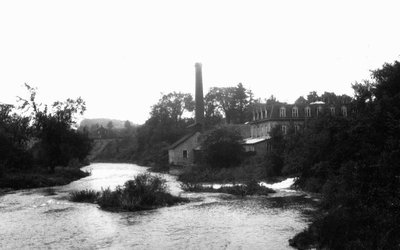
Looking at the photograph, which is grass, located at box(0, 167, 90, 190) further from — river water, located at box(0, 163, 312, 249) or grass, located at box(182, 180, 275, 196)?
grass, located at box(182, 180, 275, 196)

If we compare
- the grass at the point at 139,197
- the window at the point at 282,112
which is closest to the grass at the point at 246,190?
the grass at the point at 139,197

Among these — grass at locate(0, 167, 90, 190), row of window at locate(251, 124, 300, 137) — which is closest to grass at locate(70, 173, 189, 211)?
grass at locate(0, 167, 90, 190)

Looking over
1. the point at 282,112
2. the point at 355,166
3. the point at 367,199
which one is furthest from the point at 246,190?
the point at 282,112

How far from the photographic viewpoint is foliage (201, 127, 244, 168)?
2084 inches

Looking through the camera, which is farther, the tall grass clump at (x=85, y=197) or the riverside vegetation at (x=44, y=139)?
the riverside vegetation at (x=44, y=139)

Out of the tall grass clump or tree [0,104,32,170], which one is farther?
tree [0,104,32,170]

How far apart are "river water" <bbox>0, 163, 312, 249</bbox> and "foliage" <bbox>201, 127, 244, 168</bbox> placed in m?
21.9

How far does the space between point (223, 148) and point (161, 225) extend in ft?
105

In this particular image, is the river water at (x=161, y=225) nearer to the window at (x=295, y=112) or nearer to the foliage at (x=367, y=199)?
the foliage at (x=367, y=199)

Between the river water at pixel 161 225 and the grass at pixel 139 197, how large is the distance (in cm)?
94

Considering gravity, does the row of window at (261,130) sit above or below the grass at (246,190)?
above

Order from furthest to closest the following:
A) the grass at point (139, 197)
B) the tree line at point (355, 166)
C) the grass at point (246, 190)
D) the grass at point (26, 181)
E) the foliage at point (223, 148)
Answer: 1. the foliage at point (223, 148)
2. the grass at point (26, 181)
3. the grass at point (246, 190)
4. the grass at point (139, 197)
5. the tree line at point (355, 166)

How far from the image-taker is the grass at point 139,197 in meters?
26.7

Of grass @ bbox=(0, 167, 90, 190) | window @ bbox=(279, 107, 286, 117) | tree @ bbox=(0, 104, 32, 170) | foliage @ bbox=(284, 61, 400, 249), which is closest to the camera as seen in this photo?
foliage @ bbox=(284, 61, 400, 249)
